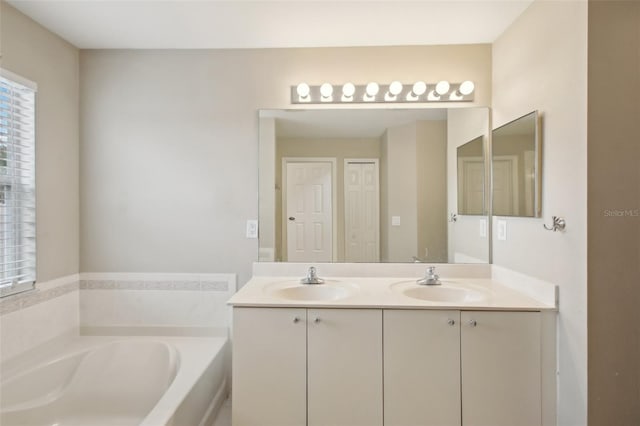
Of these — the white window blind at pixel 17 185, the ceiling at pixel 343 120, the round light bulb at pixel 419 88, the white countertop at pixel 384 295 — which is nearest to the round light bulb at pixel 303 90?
the ceiling at pixel 343 120

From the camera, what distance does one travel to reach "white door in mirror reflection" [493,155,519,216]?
1.77 m

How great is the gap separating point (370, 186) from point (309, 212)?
17.1 inches

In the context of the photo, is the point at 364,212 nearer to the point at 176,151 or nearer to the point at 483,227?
the point at 483,227

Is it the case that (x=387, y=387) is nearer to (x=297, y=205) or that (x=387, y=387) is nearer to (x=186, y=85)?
(x=297, y=205)

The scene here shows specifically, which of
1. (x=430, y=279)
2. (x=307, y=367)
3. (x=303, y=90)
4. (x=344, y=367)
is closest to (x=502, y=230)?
(x=430, y=279)

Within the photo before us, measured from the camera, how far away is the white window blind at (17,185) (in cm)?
171

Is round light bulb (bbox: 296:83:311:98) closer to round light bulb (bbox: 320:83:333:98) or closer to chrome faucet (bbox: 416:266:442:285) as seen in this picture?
round light bulb (bbox: 320:83:333:98)

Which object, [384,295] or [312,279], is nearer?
[384,295]

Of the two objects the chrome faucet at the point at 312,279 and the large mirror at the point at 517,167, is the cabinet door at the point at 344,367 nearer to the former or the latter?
the chrome faucet at the point at 312,279

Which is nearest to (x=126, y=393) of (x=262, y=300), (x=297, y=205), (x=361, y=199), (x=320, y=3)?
(x=262, y=300)

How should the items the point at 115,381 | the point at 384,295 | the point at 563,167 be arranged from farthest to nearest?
the point at 115,381, the point at 384,295, the point at 563,167

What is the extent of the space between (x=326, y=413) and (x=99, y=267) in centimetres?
175

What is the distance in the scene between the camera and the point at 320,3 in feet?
5.45

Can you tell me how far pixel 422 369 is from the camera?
1.53 meters
